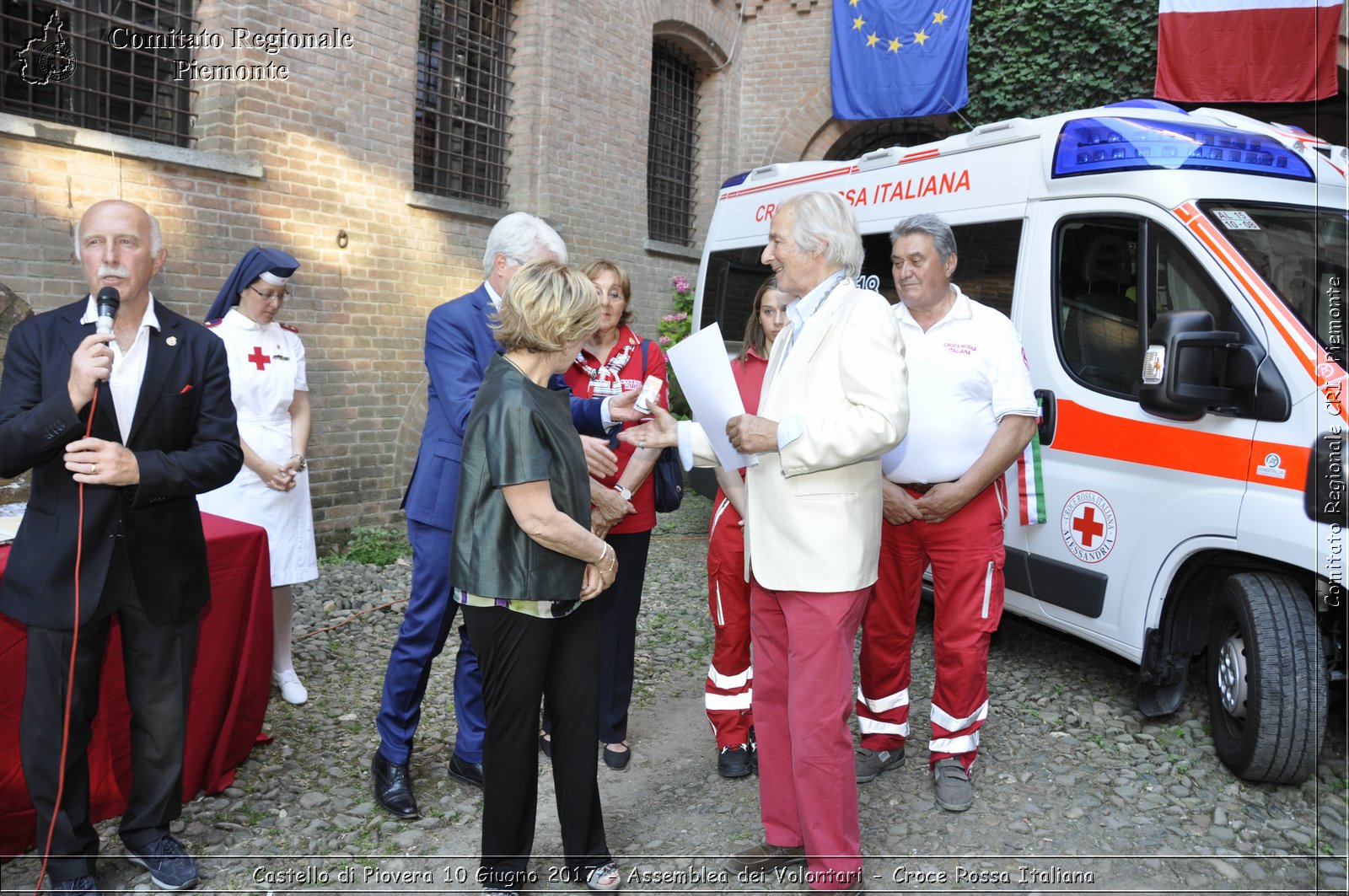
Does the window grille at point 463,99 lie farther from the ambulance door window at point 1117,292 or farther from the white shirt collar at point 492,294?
the ambulance door window at point 1117,292

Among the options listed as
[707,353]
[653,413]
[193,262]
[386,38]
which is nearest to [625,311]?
[653,413]

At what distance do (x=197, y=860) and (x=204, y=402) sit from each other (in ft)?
4.94

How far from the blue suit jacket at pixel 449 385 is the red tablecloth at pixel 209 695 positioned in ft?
2.57

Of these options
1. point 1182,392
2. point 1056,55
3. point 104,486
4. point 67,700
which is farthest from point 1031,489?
point 1056,55

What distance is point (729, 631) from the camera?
390 centimetres

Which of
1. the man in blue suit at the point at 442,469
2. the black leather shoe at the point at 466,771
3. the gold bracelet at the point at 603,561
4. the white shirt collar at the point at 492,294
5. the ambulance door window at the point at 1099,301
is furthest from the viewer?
the ambulance door window at the point at 1099,301

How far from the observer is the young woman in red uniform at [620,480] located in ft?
12.7

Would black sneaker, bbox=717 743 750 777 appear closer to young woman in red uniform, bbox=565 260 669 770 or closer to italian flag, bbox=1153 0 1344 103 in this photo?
young woman in red uniform, bbox=565 260 669 770

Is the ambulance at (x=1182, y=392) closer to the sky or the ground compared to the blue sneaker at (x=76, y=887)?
closer to the sky

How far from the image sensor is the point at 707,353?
2980 mm

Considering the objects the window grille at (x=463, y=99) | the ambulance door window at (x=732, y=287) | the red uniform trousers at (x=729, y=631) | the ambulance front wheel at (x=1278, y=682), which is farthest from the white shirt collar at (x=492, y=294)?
the window grille at (x=463, y=99)

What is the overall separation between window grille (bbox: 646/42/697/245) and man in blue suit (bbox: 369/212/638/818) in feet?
28.1

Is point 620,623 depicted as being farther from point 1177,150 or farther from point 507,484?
point 1177,150

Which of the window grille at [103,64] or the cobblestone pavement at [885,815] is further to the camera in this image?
the window grille at [103,64]
